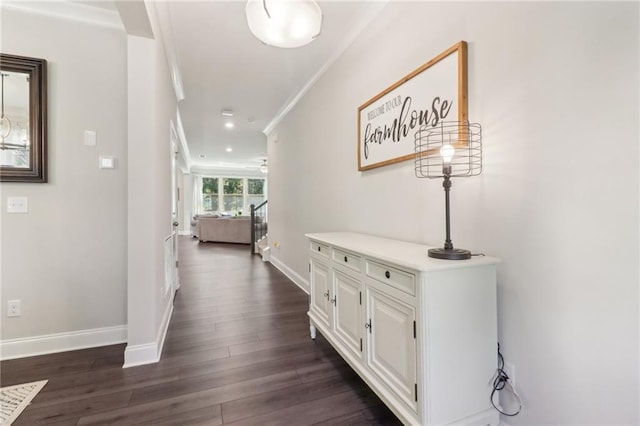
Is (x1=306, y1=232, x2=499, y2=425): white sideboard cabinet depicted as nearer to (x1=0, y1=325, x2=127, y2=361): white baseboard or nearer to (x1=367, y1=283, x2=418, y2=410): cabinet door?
(x1=367, y1=283, x2=418, y2=410): cabinet door

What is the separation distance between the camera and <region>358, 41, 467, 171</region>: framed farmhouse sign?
1.48 m

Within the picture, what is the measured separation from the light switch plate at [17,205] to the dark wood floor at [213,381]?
108 cm

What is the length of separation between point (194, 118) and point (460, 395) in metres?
5.23

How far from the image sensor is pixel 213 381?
1.78m

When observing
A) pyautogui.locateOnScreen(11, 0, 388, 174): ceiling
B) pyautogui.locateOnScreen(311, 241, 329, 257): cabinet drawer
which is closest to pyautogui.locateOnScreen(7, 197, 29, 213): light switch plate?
pyautogui.locateOnScreen(11, 0, 388, 174): ceiling

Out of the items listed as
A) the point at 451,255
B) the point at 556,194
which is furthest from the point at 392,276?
the point at 556,194

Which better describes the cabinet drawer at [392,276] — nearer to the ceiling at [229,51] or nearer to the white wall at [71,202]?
the ceiling at [229,51]

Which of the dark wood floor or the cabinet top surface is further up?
the cabinet top surface

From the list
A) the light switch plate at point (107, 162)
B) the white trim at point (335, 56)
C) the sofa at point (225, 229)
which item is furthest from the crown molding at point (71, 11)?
the sofa at point (225, 229)

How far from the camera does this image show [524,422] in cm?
123

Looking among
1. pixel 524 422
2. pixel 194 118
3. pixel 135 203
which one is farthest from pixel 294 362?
pixel 194 118

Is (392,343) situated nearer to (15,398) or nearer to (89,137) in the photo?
(15,398)

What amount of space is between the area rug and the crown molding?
8.48ft

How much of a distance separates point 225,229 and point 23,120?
247 inches
